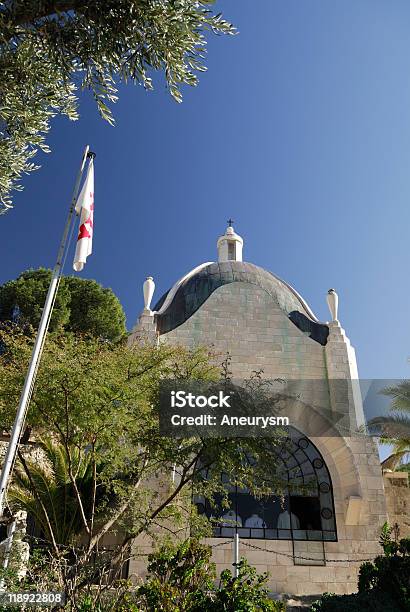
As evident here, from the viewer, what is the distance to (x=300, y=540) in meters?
10.9

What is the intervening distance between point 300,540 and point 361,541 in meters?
1.36

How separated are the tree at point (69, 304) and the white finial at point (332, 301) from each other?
1326 centimetres

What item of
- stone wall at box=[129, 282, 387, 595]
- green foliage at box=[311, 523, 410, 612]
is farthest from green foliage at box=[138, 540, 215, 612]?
stone wall at box=[129, 282, 387, 595]

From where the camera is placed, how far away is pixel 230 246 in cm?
1814

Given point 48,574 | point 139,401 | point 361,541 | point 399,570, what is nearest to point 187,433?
point 139,401

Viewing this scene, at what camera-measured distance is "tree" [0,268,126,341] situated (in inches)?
941

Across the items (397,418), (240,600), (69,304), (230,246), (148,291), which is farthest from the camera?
(69,304)

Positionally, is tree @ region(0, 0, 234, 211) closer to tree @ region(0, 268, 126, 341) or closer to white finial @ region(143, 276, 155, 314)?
white finial @ region(143, 276, 155, 314)

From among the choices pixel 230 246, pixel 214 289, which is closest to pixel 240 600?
pixel 214 289

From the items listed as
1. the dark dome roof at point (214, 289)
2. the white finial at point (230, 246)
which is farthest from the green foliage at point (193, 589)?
the white finial at point (230, 246)

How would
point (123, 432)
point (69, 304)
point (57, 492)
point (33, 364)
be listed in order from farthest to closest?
1. point (69, 304)
2. point (57, 492)
3. point (123, 432)
4. point (33, 364)

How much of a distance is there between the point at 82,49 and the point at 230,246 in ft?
41.6

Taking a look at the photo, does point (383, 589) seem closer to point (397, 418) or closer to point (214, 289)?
point (397, 418)

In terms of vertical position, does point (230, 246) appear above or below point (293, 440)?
above
